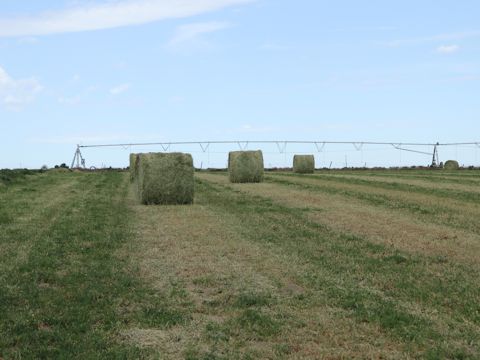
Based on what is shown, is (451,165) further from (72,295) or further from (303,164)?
(72,295)

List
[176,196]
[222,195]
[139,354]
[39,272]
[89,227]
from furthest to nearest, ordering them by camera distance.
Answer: [222,195] → [176,196] → [89,227] → [39,272] → [139,354]

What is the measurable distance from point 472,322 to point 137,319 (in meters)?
3.71

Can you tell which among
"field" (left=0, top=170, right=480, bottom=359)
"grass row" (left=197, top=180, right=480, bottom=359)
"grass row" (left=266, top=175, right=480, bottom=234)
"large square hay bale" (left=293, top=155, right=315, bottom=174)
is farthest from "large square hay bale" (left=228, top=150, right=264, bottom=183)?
"grass row" (left=197, top=180, right=480, bottom=359)

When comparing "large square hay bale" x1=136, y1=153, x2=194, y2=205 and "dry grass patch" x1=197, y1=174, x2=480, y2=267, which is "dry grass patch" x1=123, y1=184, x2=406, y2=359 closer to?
"dry grass patch" x1=197, y1=174, x2=480, y2=267

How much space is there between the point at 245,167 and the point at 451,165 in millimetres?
28113

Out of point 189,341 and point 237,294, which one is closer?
point 189,341

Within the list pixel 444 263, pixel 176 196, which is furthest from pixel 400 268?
pixel 176 196

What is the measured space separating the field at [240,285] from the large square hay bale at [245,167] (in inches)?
601

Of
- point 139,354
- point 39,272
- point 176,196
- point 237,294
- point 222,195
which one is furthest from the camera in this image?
point 222,195

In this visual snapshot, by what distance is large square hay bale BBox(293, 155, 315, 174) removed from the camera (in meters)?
46.0

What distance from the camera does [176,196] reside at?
20.0 meters

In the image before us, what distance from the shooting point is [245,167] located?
3192cm

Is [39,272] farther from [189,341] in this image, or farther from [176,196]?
[176,196]

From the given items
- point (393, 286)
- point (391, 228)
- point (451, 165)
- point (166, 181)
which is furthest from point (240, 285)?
point (451, 165)
